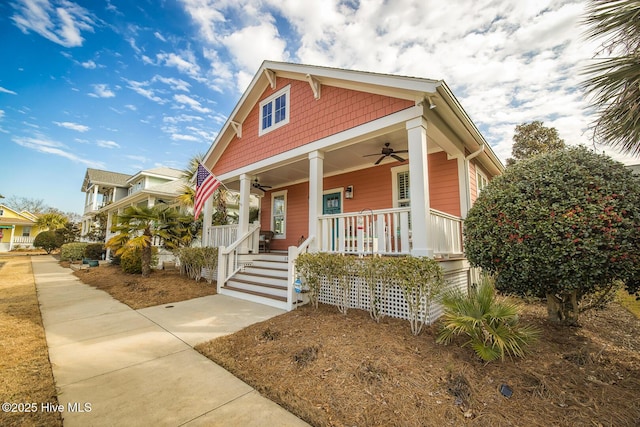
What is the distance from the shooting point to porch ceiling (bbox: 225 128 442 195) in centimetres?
671

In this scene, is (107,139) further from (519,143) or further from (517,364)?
(519,143)

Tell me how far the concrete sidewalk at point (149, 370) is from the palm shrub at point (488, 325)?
234 centimetres

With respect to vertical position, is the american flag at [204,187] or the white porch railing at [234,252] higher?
the american flag at [204,187]

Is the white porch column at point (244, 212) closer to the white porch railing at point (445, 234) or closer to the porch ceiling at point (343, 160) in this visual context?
the porch ceiling at point (343, 160)

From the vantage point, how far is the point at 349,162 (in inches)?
340

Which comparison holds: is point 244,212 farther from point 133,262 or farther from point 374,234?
point 133,262

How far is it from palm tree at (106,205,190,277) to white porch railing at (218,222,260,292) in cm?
278

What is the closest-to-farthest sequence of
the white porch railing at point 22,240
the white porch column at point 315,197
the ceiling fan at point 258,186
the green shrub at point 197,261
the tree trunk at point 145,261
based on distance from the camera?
1. the white porch column at point 315,197
2. the green shrub at point 197,261
3. the tree trunk at point 145,261
4. the ceiling fan at point 258,186
5. the white porch railing at point 22,240

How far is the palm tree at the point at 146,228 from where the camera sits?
351 inches

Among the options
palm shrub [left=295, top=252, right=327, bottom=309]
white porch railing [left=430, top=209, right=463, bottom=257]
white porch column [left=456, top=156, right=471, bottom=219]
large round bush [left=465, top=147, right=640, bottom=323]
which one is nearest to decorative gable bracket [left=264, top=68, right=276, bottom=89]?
palm shrub [left=295, top=252, right=327, bottom=309]

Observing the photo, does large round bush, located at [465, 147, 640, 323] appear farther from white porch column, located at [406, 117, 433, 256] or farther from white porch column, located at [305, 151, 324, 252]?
white porch column, located at [305, 151, 324, 252]

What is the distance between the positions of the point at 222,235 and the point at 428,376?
843 cm

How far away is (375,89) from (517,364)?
5.32 m

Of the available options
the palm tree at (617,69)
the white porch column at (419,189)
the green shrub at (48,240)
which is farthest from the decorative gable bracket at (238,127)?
the green shrub at (48,240)
